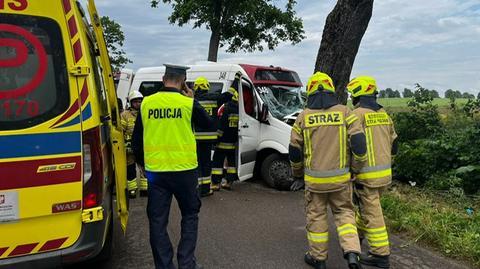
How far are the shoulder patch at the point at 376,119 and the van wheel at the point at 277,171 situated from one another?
3238 mm

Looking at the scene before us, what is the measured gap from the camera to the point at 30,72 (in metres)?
3.08

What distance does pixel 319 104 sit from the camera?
4.28 meters

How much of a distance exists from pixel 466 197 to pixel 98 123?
5.77 metres

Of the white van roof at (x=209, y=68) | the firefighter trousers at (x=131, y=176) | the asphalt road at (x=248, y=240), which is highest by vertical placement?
the white van roof at (x=209, y=68)

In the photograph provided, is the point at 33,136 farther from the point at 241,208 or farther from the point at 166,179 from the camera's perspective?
the point at 241,208

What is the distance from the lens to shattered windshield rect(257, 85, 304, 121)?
8.43 m

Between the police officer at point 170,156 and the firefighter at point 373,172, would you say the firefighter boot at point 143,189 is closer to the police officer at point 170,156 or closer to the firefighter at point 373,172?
the police officer at point 170,156

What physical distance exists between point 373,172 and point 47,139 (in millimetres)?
2919

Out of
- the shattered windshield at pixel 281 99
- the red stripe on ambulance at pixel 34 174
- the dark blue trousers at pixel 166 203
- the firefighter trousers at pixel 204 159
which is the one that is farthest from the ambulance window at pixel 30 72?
the shattered windshield at pixel 281 99

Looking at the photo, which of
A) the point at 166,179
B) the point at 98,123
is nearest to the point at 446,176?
the point at 166,179

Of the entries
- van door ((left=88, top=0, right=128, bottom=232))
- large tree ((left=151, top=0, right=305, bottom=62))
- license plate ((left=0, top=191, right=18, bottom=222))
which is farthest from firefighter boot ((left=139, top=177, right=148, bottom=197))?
large tree ((left=151, top=0, right=305, bottom=62))

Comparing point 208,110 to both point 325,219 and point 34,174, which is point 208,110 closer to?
point 325,219

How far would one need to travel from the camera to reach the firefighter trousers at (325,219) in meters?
4.31

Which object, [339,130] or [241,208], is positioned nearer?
[339,130]
